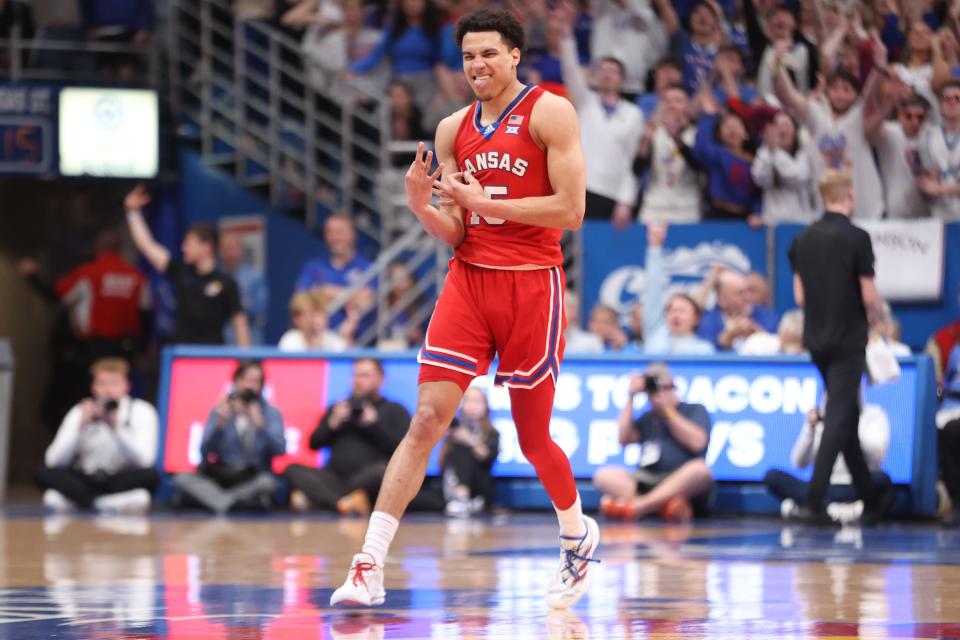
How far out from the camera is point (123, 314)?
18.7 meters

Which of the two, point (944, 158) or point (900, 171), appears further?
point (900, 171)

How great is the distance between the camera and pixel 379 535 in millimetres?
7141

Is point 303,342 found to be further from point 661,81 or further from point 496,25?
point 496,25

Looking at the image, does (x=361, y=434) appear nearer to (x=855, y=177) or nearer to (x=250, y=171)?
(x=855, y=177)

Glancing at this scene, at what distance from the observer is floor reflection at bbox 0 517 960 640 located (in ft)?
21.6

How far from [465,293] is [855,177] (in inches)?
325

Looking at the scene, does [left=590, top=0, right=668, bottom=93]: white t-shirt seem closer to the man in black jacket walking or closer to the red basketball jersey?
the man in black jacket walking

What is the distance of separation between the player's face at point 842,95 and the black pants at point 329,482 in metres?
4.98

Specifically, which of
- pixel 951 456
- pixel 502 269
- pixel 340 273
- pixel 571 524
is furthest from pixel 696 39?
pixel 571 524

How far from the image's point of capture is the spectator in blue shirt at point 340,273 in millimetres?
15820

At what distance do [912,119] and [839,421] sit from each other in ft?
13.5

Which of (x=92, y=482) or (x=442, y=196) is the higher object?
(x=442, y=196)

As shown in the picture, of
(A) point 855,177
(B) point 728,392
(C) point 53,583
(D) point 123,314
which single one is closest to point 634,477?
(B) point 728,392

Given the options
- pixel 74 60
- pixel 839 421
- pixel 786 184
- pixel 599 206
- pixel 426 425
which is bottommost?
pixel 839 421
